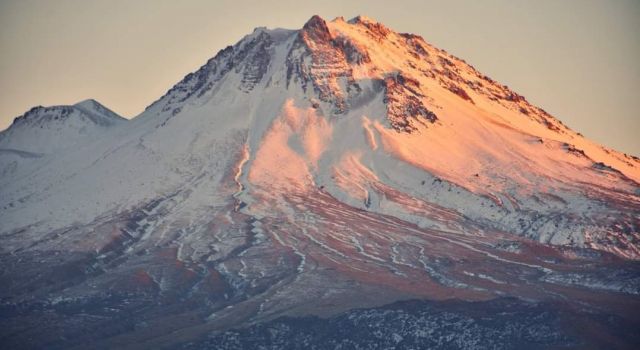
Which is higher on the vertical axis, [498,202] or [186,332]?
[498,202]

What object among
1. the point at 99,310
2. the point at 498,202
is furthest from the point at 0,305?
the point at 498,202

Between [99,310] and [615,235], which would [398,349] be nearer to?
[99,310]

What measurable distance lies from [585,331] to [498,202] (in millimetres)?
65510

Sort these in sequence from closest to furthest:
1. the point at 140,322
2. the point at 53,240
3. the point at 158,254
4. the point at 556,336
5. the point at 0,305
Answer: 1. the point at 556,336
2. the point at 140,322
3. the point at 0,305
4. the point at 158,254
5. the point at 53,240

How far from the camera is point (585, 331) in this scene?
133000 mm

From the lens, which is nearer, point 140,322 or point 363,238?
point 140,322

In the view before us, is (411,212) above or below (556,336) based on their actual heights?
above

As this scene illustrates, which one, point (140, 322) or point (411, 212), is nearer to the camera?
point (140, 322)

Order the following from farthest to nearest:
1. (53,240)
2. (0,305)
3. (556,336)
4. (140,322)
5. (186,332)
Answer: (53,240)
(0,305)
(140,322)
(186,332)
(556,336)

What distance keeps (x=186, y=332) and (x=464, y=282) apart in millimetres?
36939

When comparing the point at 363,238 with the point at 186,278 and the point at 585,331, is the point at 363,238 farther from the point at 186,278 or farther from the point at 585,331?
the point at 585,331

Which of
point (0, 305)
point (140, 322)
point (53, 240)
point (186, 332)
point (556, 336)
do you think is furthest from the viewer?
point (53, 240)

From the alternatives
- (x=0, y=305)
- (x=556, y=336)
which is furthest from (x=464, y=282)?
(x=0, y=305)

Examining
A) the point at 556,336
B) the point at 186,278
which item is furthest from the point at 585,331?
the point at 186,278
